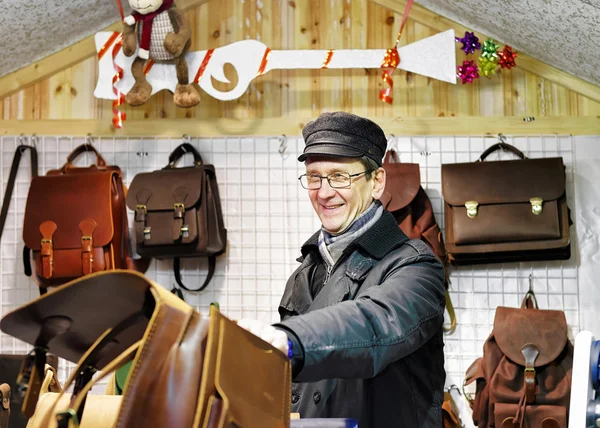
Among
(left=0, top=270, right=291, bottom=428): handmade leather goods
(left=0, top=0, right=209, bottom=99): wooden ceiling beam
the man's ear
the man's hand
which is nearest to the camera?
(left=0, top=270, right=291, bottom=428): handmade leather goods

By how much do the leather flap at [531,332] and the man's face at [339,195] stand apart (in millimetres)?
1803

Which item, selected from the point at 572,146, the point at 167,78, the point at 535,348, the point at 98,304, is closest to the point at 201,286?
the point at 167,78

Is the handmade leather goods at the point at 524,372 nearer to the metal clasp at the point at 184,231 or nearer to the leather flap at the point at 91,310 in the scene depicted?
the metal clasp at the point at 184,231

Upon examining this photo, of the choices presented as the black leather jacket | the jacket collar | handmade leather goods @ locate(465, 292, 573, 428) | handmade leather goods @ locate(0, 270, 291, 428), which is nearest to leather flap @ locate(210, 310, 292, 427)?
handmade leather goods @ locate(0, 270, 291, 428)

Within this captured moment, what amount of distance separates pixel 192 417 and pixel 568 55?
323 cm

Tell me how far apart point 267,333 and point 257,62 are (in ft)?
9.60

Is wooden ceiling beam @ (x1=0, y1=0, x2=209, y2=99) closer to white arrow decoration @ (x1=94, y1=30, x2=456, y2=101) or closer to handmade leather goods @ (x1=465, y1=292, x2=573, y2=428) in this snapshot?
white arrow decoration @ (x1=94, y1=30, x2=456, y2=101)

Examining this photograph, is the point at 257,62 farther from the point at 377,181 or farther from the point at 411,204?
the point at 377,181

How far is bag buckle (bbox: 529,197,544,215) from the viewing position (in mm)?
3881

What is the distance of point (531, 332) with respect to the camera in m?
3.79

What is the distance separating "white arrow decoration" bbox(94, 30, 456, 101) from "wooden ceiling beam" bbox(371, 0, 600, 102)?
0.84 ft

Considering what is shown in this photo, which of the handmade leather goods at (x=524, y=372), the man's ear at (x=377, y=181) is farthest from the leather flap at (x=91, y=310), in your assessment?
the handmade leather goods at (x=524, y=372)

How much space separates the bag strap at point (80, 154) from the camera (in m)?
4.22

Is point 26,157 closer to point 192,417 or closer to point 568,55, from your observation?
point 568,55
